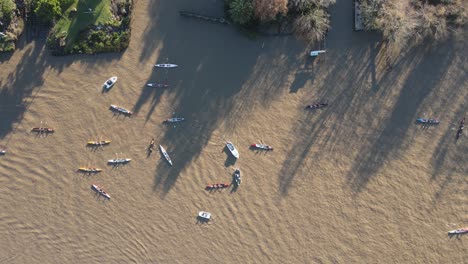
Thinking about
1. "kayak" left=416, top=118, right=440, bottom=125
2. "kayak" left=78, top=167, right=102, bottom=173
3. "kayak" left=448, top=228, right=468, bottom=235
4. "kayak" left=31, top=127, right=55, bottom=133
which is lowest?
"kayak" left=78, top=167, right=102, bottom=173

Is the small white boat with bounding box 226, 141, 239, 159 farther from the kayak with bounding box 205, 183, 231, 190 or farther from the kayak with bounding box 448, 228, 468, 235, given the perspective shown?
the kayak with bounding box 448, 228, 468, 235

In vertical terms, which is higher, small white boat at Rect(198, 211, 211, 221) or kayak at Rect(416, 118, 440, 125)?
kayak at Rect(416, 118, 440, 125)

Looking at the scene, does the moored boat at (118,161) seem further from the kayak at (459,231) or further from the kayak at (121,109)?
the kayak at (459,231)

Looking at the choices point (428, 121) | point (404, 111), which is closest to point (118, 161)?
point (404, 111)

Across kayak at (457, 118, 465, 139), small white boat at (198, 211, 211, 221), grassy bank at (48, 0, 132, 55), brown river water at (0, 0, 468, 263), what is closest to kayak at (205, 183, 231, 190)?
brown river water at (0, 0, 468, 263)

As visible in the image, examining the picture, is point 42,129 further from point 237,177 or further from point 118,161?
point 237,177
